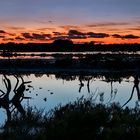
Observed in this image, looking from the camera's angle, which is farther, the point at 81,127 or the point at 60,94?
the point at 60,94

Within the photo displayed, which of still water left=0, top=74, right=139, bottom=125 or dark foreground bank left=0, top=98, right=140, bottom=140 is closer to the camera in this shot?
dark foreground bank left=0, top=98, right=140, bottom=140

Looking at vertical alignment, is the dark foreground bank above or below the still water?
above

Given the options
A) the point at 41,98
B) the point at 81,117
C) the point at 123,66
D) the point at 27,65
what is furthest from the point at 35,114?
the point at 27,65

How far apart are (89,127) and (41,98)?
2381 centimetres

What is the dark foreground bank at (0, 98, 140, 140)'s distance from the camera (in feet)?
52.6

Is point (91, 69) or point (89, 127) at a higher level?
point (89, 127)

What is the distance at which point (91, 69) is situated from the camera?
8419 cm

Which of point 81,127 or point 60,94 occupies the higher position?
point 81,127

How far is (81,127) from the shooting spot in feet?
53.9

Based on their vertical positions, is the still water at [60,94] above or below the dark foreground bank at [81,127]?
below

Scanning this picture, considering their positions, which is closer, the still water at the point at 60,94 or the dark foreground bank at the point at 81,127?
the dark foreground bank at the point at 81,127

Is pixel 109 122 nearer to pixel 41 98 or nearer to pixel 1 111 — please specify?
pixel 1 111

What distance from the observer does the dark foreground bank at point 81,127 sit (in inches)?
632

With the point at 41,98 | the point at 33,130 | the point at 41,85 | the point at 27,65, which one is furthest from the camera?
the point at 27,65
